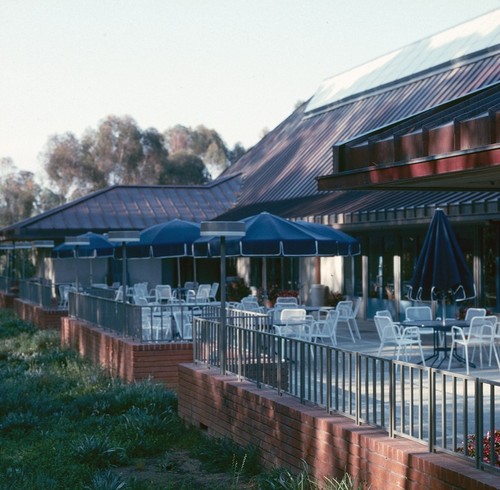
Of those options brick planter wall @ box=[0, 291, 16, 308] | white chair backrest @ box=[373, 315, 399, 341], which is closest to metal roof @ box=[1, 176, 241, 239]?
brick planter wall @ box=[0, 291, 16, 308]

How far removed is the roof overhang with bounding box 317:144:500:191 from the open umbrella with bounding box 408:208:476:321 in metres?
4.15

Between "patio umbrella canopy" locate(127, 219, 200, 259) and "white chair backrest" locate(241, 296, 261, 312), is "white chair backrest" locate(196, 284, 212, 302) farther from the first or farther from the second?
"white chair backrest" locate(241, 296, 261, 312)

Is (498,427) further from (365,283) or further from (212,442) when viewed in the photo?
(365,283)

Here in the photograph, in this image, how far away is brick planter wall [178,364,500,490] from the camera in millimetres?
6504

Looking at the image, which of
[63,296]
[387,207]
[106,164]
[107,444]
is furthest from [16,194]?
[107,444]

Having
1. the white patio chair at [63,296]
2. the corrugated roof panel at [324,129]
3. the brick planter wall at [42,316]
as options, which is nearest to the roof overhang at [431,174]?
the corrugated roof panel at [324,129]

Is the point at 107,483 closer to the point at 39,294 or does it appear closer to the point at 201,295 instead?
the point at 201,295

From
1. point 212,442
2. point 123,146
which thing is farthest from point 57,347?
point 123,146

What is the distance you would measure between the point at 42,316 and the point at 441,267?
51.7ft

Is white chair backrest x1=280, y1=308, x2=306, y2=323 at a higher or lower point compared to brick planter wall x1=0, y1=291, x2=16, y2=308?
higher

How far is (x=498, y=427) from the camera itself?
792 centimetres

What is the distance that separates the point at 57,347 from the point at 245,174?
54.4 feet

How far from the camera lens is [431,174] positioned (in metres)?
7.16

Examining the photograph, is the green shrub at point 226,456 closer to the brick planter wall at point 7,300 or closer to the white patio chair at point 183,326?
the white patio chair at point 183,326
